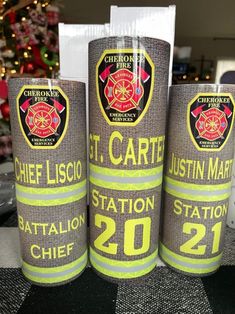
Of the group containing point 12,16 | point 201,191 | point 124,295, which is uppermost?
point 12,16

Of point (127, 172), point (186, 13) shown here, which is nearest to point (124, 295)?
point (127, 172)

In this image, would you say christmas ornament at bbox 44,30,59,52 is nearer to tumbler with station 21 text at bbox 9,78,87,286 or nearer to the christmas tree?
the christmas tree

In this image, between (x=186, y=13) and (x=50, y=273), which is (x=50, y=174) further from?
(x=186, y=13)

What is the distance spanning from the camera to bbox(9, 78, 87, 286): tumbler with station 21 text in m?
0.56

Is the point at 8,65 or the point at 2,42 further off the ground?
the point at 2,42

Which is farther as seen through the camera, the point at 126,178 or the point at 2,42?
the point at 2,42

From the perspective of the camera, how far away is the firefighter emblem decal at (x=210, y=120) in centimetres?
59

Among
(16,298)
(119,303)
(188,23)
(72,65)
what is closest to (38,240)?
(16,298)

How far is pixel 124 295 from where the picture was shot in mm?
610

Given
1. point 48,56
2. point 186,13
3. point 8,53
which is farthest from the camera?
point 186,13

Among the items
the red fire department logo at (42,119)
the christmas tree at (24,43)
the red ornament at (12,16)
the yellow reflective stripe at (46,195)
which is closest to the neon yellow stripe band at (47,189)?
the yellow reflective stripe at (46,195)

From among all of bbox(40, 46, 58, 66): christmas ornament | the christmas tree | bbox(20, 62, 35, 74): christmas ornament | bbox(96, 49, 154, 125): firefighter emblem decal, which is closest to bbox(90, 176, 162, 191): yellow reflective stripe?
bbox(96, 49, 154, 125): firefighter emblem decal

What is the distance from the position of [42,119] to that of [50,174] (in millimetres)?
126

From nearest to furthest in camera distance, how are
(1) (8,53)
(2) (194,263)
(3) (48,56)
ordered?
1. (2) (194,263)
2. (1) (8,53)
3. (3) (48,56)
